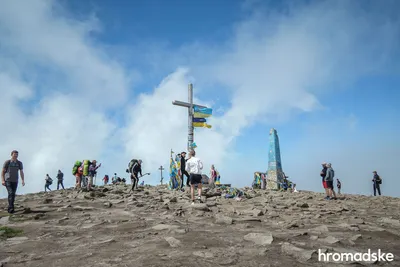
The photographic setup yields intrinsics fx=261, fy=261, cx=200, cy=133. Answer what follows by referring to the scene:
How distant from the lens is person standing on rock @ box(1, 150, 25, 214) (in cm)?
965

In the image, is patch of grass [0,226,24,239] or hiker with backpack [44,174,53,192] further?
hiker with backpack [44,174,53,192]

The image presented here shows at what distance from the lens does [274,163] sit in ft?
93.8

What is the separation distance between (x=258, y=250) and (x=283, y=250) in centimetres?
49

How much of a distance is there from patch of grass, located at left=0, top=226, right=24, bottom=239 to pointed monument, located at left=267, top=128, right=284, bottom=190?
79.4 ft

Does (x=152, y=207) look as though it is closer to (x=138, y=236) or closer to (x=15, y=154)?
(x=138, y=236)

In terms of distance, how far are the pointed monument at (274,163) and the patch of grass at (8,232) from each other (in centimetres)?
2421

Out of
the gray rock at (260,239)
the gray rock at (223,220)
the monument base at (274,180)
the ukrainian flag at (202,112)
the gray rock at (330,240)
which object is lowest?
the gray rock at (330,240)

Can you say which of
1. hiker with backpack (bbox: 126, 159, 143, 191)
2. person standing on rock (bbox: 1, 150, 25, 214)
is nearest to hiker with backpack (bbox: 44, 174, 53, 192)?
hiker with backpack (bbox: 126, 159, 143, 191)

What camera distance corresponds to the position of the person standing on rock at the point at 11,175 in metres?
9.65

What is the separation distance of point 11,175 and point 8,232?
3.49m

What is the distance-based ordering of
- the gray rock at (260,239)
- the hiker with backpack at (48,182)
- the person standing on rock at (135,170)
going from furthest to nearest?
the hiker with backpack at (48,182) < the person standing on rock at (135,170) < the gray rock at (260,239)

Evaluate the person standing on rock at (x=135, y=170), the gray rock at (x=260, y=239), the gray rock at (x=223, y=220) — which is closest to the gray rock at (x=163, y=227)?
the gray rock at (x=223, y=220)

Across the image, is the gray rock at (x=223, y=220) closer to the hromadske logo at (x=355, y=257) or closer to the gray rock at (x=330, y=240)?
the gray rock at (x=330, y=240)

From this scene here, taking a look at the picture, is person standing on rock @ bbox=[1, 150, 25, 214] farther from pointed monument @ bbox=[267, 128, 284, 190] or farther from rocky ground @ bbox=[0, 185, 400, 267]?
pointed monument @ bbox=[267, 128, 284, 190]
